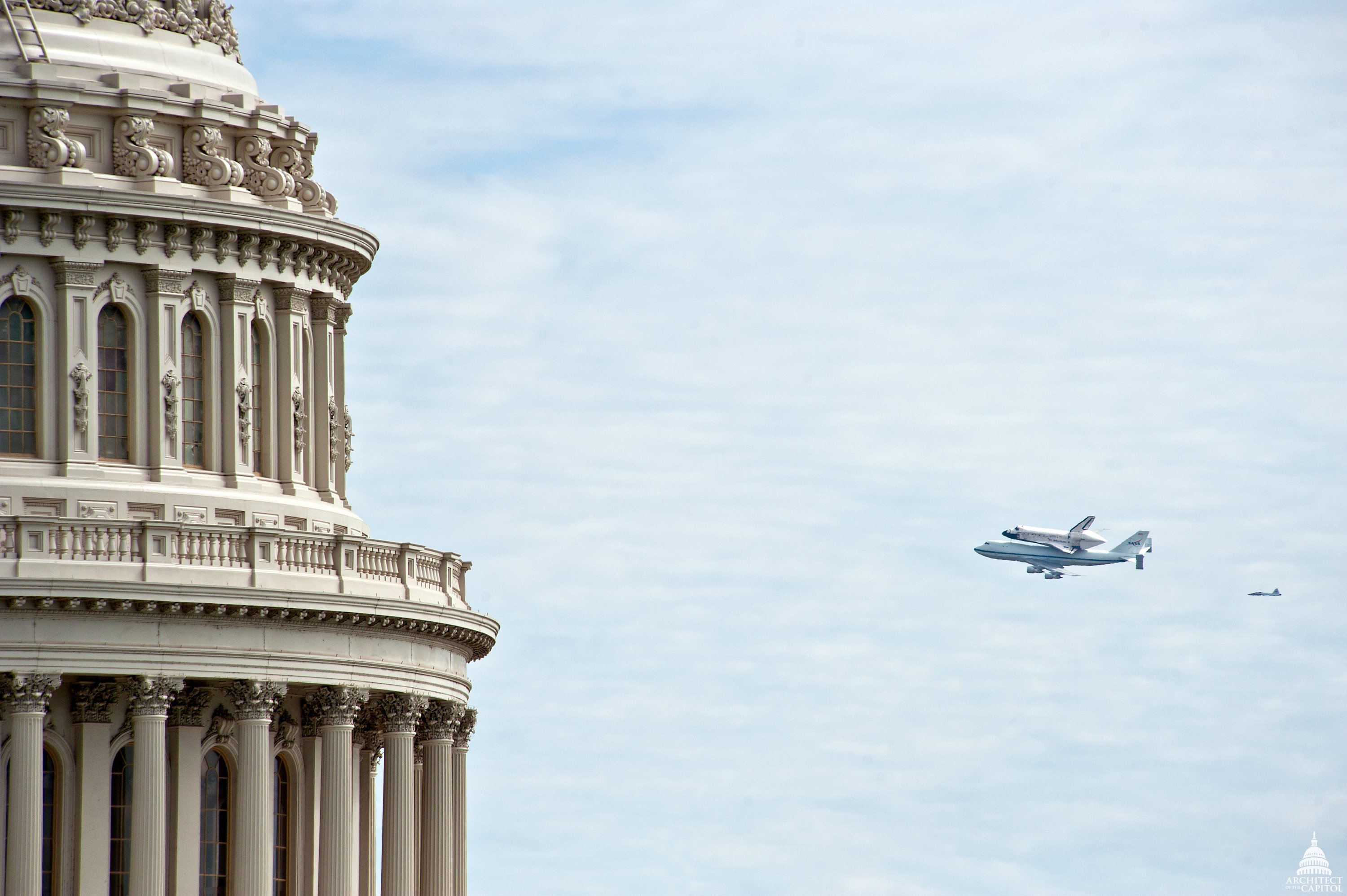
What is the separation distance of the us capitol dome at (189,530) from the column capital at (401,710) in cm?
8

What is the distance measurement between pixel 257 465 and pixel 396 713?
7.23 meters

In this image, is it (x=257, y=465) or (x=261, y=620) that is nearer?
(x=261, y=620)

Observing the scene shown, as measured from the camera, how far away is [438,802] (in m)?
76.8

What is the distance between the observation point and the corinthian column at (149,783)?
68.0 meters

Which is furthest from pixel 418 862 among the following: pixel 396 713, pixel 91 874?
pixel 91 874

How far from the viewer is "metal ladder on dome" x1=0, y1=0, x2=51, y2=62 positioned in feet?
241

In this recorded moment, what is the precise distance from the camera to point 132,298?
2894 inches

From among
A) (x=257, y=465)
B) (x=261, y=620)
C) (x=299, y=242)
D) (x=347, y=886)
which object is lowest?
(x=347, y=886)

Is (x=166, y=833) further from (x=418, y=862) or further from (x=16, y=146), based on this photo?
(x=16, y=146)

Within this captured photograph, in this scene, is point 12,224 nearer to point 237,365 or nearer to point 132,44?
point 132,44

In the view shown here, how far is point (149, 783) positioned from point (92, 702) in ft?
8.03

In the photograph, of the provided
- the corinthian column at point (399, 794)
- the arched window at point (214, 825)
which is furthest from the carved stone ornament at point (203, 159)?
the arched window at point (214, 825)

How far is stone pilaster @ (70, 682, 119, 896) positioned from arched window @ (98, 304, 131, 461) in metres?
6.47

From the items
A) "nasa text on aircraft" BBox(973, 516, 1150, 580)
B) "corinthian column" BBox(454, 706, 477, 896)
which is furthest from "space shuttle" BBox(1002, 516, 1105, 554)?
"corinthian column" BBox(454, 706, 477, 896)
